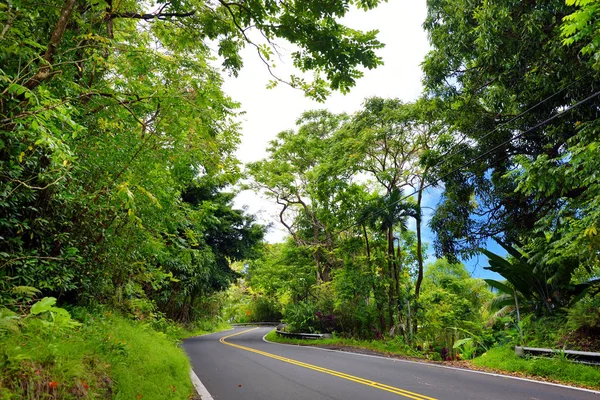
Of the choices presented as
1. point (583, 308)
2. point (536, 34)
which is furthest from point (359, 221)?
point (536, 34)

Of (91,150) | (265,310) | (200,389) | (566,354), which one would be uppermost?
(91,150)

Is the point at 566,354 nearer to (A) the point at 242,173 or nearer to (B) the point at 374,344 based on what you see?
(B) the point at 374,344

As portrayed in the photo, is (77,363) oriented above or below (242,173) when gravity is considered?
below

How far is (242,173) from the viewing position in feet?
34.0

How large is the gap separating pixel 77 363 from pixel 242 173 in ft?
23.8

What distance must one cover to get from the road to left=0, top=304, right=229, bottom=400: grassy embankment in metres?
1.64

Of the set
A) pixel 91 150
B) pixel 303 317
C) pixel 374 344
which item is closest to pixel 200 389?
pixel 91 150

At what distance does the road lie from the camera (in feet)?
20.7

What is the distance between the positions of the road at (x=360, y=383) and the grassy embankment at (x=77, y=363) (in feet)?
5.39

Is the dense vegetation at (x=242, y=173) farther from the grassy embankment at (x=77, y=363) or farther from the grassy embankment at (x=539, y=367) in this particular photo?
the grassy embankment at (x=539, y=367)

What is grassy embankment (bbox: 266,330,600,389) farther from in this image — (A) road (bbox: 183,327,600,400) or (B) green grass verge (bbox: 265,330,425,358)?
(A) road (bbox: 183,327,600,400)

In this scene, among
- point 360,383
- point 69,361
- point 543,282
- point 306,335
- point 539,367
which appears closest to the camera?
point 69,361

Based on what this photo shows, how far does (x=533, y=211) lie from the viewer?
11.3 metres

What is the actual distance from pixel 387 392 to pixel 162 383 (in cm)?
411
